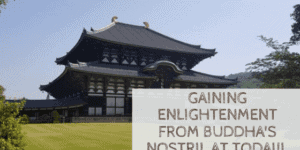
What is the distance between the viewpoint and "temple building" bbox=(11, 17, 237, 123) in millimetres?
22969

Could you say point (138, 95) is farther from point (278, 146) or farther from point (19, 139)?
point (19, 139)

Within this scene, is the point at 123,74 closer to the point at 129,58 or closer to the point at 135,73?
the point at 135,73

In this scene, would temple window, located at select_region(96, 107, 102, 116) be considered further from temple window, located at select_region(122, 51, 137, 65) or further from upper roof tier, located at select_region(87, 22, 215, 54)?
upper roof tier, located at select_region(87, 22, 215, 54)

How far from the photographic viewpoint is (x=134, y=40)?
27969mm

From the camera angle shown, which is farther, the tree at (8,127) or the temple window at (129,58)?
the temple window at (129,58)

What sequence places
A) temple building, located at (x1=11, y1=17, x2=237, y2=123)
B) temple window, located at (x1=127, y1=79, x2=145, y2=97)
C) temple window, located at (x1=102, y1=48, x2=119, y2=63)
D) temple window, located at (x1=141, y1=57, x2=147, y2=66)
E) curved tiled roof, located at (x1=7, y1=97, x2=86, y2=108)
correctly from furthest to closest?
temple window, located at (x1=141, y1=57, x2=147, y2=66) → temple window, located at (x1=102, y1=48, x2=119, y2=63) → temple window, located at (x1=127, y1=79, x2=145, y2=97) → curved tiled roof, located at (x1=7, y1=97, x2=86, y2=108) → temple building, located at (x1=11, y1=17, x2=237, y2=123)

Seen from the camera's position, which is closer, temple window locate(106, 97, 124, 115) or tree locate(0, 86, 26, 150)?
tree locate(0, 86, 26, 150)

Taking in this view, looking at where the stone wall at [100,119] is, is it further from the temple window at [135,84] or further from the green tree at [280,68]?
the green tree at [280,68]

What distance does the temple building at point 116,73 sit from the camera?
75.4ft

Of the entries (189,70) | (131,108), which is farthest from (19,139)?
(189,70)

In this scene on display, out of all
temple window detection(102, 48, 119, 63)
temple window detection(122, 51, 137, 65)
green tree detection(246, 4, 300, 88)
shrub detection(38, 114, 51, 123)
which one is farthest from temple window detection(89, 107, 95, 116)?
green tree detection(246, 4, 300, 88)

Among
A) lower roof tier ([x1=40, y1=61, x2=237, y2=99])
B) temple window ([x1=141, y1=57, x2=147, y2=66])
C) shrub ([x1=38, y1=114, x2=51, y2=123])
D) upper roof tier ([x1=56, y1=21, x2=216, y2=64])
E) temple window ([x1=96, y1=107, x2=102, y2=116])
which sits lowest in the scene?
shrub ([x1=38, y1=114, x2=51, y2=123])

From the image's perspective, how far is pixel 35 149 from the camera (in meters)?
8.54

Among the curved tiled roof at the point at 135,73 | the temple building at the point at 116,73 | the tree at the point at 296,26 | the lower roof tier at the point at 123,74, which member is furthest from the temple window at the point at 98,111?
the tree at the point at 296,26
